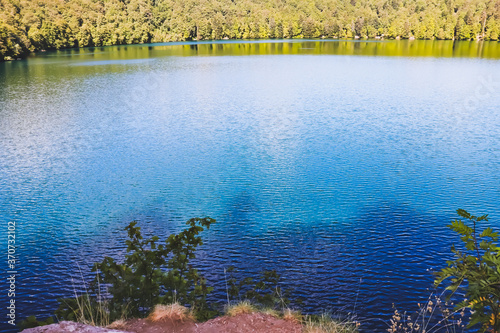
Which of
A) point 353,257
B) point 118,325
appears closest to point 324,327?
point 118,325

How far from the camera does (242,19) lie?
157375 millimetres

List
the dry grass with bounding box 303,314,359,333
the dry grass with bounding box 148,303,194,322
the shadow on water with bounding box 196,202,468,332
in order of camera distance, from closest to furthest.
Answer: the dry grass with bounding box 303,314,359,333 → the dry grass with bounding box 148,303,194,322 → the shadow on water with bounding box 196,202,468,332

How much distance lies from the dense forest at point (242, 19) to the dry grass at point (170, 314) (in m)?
100

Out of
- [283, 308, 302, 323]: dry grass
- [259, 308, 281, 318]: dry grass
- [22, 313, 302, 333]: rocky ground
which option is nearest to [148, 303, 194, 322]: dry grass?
[22, 313, 302, 333]: rocky ground

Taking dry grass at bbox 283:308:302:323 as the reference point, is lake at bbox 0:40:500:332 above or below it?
below

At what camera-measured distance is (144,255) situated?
818 cm

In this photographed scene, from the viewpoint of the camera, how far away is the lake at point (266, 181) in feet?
37.6

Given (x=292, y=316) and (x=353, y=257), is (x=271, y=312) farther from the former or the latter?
(x=353, y=257)

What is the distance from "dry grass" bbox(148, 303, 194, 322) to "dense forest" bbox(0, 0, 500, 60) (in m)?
100

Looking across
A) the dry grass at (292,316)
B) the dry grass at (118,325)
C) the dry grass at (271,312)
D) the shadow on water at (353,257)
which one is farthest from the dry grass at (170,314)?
the shadow on water at (353,257)

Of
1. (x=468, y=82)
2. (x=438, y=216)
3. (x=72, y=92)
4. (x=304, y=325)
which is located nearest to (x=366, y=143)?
(x=438, y=216)

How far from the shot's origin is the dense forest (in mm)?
112625

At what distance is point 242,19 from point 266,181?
150 meters

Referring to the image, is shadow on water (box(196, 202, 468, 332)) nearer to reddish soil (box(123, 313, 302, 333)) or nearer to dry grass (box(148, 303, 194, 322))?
reddish soil (box(123, 313, 302, 333))
